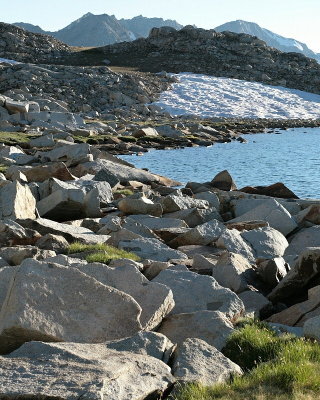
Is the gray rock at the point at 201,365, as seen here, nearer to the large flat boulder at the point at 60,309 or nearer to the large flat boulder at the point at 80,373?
the large flat boulder at the point at 80,373

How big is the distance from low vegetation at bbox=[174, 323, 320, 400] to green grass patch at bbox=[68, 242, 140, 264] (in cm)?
397

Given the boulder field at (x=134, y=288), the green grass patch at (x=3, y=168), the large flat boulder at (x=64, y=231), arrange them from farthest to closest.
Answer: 1. the green grass patch at (x=3, y=168)
2. the large flat boulder at (x=64, y=231)
3. the boulder field at (x=134, y=288)

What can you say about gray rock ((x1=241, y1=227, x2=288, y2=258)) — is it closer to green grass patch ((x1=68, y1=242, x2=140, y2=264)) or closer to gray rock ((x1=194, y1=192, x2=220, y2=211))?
green grass patch ((x1=68, y1=242, x2=140, y2=264))

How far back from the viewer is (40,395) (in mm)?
5488

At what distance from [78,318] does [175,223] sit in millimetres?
8999

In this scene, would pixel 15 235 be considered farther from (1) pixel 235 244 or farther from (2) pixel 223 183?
(2) pixel 223 183

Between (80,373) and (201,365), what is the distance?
1497mm

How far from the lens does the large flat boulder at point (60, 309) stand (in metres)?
7.13

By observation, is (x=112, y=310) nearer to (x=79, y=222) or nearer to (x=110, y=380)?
(x=110, y=380)

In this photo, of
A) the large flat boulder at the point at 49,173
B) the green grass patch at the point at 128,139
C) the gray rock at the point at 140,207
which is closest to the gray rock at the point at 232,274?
the gray rock at the point at 140,207

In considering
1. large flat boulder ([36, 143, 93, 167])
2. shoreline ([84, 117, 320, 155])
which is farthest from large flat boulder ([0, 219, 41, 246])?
shoreline ([84, 117, 320, 155])

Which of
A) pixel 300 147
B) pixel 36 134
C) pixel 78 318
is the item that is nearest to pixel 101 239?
pixel 78 318

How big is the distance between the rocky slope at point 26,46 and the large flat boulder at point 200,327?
345ft

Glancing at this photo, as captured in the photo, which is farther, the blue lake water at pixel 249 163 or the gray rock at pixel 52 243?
the blue lake water at pixel 249 163
